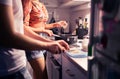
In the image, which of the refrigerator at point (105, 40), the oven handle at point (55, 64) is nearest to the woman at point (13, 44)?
the refrigerator at point (105, 40)

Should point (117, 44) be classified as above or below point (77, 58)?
above

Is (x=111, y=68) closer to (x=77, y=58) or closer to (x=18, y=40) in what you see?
(x=18, y=40)

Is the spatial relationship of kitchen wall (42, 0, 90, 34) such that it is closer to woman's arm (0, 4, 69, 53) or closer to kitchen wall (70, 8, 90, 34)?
kitchen wall (70, 8, 90, 34)

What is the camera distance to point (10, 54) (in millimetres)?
1037

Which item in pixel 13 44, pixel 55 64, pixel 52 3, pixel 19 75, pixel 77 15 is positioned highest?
pixel 52 3

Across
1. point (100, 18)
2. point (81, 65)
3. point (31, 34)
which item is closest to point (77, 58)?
point (81, 65)

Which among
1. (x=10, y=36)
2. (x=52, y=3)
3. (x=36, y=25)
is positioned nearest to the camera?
(x=10, y=36)

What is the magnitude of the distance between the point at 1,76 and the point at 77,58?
22.9 inches

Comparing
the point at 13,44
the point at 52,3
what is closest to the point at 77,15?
the point at 52,3

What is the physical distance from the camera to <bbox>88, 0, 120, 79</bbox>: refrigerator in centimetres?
57

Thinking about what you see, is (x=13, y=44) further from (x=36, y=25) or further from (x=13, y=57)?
(x=36, y=25)

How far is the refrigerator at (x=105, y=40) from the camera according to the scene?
0.57m

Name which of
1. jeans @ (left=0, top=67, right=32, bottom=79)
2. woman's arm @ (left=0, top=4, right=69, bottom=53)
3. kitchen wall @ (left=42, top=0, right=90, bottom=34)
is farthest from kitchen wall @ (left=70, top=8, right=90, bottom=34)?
woman's arm @ (left=0, top=4, right=69, bottom=53)

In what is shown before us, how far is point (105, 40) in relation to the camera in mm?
636
